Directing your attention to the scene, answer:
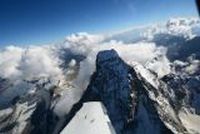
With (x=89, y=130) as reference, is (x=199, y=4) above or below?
above

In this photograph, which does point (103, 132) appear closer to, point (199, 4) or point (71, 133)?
point (71, 133)

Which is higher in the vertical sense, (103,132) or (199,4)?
(199,4)

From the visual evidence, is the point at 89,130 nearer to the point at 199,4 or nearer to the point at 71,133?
the point at 71,133

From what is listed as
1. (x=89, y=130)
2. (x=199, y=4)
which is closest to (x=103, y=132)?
(x=89, y=130)

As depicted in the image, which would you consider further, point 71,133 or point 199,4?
point 71,133

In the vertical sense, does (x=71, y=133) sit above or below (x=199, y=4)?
below

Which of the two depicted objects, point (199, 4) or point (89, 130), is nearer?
point (199, 4)

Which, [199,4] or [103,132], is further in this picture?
[103,132]

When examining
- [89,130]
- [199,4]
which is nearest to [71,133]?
[89,130]
